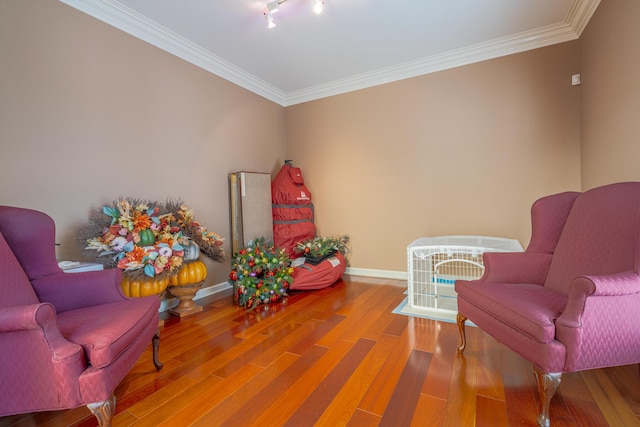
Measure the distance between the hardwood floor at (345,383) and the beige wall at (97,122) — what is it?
1.24m

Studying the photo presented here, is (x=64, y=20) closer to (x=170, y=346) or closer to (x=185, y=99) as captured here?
(x=185, y=99)

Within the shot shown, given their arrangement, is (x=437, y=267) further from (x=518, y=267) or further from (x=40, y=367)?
(x=40, y=367)

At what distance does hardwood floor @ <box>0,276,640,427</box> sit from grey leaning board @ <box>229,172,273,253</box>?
4.06 feet

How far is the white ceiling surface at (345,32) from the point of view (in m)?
2.34

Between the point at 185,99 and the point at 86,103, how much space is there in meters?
0.89

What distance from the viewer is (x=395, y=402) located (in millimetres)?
1359

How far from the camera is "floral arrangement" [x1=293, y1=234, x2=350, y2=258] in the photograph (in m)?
3.42

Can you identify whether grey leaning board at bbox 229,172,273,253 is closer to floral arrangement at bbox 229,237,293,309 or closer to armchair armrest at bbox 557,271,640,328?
floral arrangement at bbox 229,237,293,309

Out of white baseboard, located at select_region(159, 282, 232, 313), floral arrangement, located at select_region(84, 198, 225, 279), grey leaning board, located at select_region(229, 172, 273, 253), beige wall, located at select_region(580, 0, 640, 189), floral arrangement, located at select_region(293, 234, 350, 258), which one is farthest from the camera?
floral arrangement, located at select_region(293, 234, 350, 258)

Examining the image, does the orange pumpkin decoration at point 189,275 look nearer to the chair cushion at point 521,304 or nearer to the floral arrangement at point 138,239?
the floral arrangement at point 138,239

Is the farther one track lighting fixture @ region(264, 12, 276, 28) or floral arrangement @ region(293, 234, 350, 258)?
floral arrangement @ region(293, 234, 350, 258)

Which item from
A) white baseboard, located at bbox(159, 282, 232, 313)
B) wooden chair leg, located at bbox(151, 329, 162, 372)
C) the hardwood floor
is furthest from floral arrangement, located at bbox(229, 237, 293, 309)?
wooden chair leg, located at bbox(151, 329, 162, 372)

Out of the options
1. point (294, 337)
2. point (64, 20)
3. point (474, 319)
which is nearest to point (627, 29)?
point (474, 319)

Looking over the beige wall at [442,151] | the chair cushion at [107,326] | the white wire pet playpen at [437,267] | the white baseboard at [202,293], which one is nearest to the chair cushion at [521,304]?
the white wire pet playpen at [437,267]
